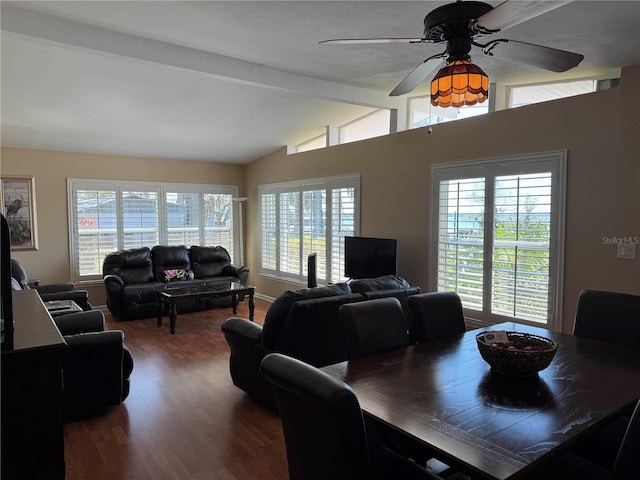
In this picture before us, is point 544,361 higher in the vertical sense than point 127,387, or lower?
higher

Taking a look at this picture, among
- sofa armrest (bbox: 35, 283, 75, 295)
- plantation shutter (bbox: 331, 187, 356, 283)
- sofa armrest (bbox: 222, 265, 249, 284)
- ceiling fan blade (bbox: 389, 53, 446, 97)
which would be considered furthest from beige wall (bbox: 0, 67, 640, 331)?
ceiling fan blade (bbox: 389, 53, 446, 97)

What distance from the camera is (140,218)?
7.31 metres

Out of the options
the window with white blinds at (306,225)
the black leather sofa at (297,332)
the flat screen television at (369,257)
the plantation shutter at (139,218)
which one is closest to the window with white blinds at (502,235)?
the flat screen television at (369,257)

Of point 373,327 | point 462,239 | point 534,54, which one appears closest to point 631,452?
point 373,327

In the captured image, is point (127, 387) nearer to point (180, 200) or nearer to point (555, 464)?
point (555, 464)

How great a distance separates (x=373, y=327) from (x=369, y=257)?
288 cm

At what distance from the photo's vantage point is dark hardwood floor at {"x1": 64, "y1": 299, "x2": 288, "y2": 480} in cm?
260

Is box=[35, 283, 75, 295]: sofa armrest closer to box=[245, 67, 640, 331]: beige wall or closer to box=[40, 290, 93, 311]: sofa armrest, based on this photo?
box=[40, 290, 93, 311]: sofa armrest

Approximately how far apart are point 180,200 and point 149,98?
9.83 ft

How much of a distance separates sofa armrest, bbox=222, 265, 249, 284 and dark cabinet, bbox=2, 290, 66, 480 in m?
5.45

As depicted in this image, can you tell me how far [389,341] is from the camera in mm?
2439

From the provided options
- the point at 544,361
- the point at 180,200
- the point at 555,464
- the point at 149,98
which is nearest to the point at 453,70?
the point at 544,361

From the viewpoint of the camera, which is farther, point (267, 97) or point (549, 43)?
point (267, 97)

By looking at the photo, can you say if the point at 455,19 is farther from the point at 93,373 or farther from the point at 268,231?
the point at 268,231
